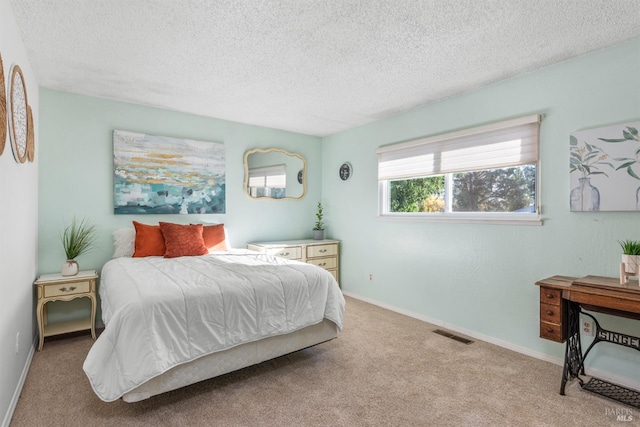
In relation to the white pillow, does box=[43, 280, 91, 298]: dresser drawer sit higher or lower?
lower

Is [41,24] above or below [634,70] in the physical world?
above

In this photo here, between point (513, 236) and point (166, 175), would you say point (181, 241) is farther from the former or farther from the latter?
point (513, 236)

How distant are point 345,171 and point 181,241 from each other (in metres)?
2.43

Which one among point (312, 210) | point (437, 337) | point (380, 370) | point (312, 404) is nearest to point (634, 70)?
point (437, 337)

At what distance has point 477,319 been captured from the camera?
10.5 feet

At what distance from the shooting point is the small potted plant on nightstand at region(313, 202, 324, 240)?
4.94m

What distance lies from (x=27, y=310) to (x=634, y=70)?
483 cm

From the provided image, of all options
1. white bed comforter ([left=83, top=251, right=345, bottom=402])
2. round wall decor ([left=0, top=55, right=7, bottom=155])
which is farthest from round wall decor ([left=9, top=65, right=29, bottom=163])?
white bed comforter ([left=83, top=251, right=345, bottom=402])

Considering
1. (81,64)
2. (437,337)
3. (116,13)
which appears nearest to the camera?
(116,13)

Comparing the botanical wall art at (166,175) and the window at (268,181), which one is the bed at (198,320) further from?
the window at (268,181)

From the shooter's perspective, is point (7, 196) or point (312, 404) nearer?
point (7, 196)

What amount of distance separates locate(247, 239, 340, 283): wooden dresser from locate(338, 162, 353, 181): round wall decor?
94cm

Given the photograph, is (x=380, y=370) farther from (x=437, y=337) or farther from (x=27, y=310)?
(x=27, y=310)

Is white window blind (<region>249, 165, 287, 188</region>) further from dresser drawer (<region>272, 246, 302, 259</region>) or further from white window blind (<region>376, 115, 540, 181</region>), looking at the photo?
white window blind (<region>376, 115, 540, 181</region>)
